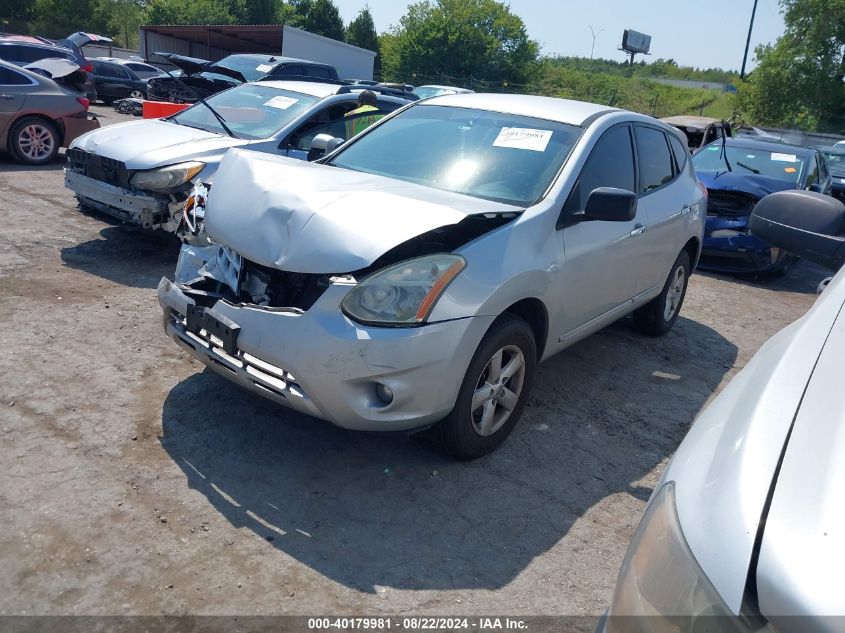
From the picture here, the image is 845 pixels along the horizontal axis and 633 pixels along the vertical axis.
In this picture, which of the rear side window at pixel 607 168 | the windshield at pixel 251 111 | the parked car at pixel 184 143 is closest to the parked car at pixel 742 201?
the rear side window at pixel 607 168

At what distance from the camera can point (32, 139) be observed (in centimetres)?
991

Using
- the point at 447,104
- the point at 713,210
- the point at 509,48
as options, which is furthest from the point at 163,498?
the point at 509,48

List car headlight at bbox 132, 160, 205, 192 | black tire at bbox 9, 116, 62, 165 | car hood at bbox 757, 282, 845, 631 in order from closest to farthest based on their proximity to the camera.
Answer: car hood at bbox 757, 282, 845, 631, car headlight at bbox 132, 160, 205, 192, black tire at bbox 9, 116, 62, 165

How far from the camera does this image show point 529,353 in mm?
3727

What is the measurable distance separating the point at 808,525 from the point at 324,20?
213ft

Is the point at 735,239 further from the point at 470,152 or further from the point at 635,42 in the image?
the point at 635,42

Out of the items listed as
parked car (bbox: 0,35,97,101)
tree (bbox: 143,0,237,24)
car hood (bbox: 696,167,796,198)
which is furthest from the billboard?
car hood (bbox: 696,167,796,198)

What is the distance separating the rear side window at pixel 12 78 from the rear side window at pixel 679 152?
876 centimetres

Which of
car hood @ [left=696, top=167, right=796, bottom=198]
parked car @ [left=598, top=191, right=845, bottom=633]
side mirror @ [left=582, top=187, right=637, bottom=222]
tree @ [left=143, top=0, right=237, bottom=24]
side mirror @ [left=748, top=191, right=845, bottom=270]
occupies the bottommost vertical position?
parked car @ [left=598, top=191, right=845, bottom=633]

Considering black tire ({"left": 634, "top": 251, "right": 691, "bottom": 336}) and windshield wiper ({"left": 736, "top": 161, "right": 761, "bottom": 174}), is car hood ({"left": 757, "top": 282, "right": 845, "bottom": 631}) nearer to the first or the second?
black tire ({"left": 634, "top": 251, "right": 691, "bottom": 336})

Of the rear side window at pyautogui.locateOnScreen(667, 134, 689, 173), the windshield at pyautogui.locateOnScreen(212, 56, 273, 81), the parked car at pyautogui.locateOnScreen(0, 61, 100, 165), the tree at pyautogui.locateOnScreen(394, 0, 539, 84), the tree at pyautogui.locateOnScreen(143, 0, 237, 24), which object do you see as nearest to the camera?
the rear side window at pyautogui.locateOnScreen(667, 134, 689, 173)

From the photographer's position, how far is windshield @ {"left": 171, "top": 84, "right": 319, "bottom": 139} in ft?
22.4

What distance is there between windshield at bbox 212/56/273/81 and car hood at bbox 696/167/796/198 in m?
→ 8.09

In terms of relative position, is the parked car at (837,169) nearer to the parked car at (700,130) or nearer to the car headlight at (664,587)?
the parked car at (700,130)
